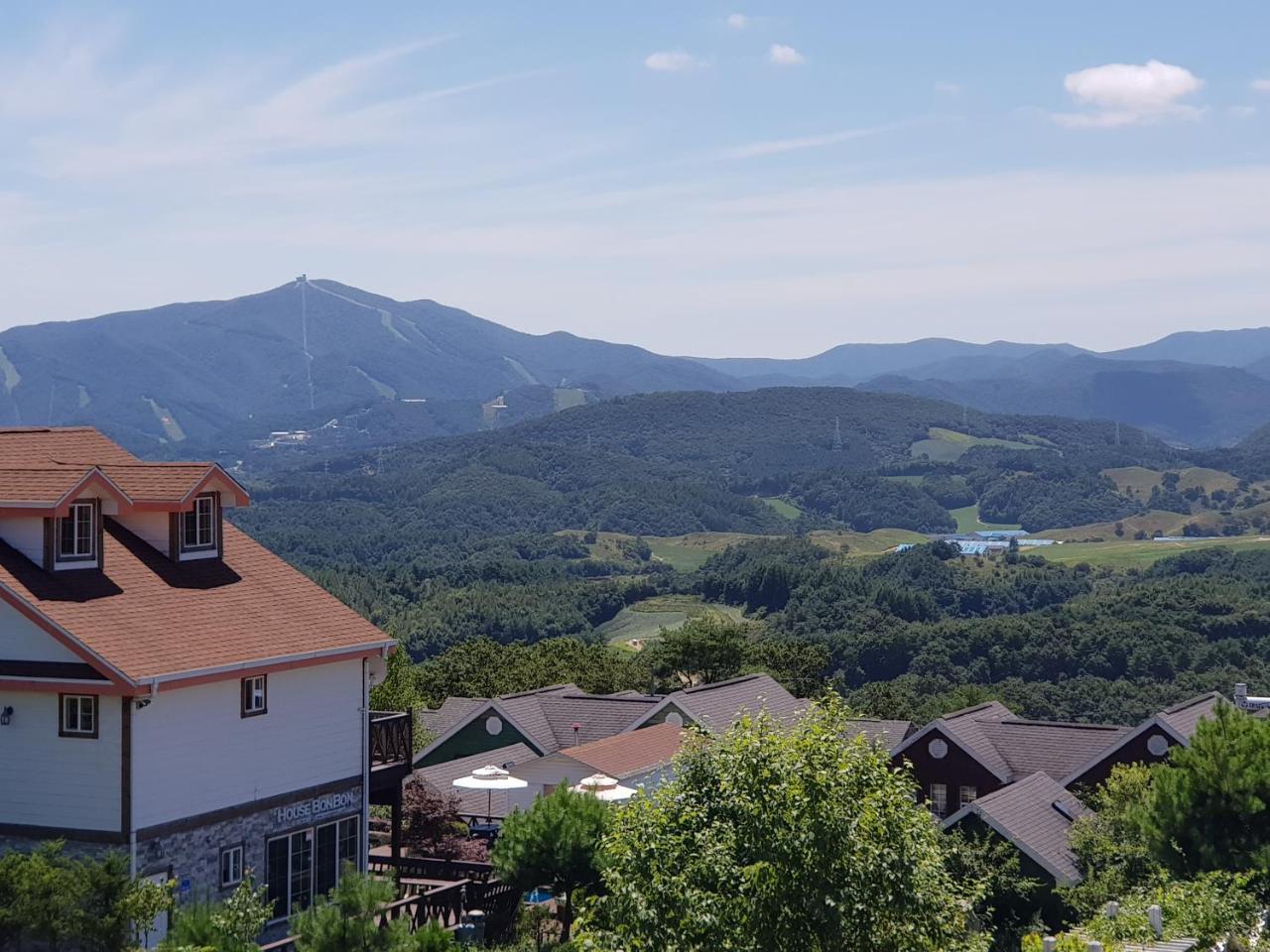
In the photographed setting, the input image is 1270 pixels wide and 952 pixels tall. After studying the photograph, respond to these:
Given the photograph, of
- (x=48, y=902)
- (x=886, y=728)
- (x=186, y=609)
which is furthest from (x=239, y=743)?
(x=886, y=728)

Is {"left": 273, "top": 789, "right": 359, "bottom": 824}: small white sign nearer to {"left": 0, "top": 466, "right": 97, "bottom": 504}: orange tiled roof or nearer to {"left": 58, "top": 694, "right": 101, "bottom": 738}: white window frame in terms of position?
{"left": 58, "top": 694, "right": 101, "bottom": 738}: white window frame

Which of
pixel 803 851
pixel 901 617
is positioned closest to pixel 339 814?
pixel 803 851

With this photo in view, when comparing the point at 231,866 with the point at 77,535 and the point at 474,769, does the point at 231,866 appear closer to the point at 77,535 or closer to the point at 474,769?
the point at 77,535

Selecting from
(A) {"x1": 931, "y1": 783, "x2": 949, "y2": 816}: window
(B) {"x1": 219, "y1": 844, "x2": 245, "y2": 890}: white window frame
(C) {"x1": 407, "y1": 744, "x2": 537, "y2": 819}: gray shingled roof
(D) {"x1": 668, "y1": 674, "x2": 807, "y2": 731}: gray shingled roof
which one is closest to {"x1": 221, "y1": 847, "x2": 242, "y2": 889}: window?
(B) {"x1": 219, "y1": 844, "x2": 245, "y2": 890}: white window frame

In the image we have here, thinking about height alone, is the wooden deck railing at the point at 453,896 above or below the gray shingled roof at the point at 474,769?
above

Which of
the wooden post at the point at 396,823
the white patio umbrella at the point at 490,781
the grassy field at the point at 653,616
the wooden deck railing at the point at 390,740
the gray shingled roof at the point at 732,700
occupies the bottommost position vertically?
the grassy field at the point at 653,616

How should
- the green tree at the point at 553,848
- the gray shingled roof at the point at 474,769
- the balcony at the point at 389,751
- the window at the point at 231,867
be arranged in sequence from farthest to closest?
the gray shingled roof at the point at 474,769 → the balcony at the point at 389,751 → the green tree at the point at 553,848 → the window at the point at 231,867

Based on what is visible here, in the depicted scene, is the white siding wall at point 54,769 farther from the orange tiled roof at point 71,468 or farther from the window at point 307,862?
the window at point 307,862

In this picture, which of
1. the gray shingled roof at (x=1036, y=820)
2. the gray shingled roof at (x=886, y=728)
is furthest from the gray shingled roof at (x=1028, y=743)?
the gray shingled roof at (x=1036, y=820)
